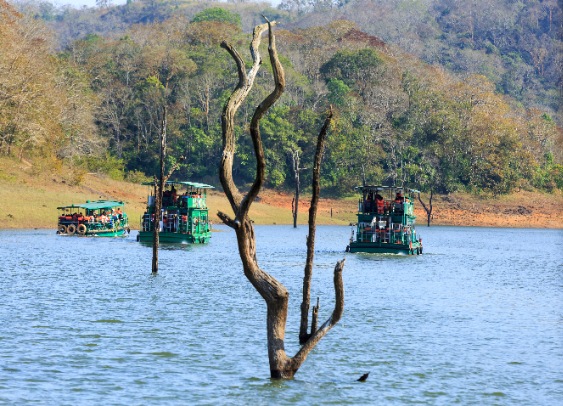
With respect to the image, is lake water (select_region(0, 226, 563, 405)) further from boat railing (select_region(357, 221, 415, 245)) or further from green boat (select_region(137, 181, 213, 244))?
green boat (select_region(137, 181, 213, 244))

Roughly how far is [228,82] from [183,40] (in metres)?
20.3

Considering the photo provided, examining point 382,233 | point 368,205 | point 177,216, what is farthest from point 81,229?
point 382,233

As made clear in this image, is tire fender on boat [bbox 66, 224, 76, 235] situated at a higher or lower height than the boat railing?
lower

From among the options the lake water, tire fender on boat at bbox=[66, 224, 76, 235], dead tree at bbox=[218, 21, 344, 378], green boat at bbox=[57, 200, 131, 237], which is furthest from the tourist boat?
dead tree at bbox=[218, 21, 344, 378]

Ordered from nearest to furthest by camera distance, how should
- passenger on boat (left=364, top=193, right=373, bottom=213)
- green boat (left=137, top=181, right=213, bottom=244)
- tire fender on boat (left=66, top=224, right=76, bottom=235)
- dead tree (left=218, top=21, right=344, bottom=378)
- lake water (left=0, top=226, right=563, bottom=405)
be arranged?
dead tree (left=218, top=21, right=344, bottom=378), lake water (left=0, top=226, right=563, bottom=405), passenger on boat (left=364, top=193, right=373, bottom=213), green boat (left=137, top=181, right=213, bottom=244), tire fender on boat (left=66, top=224, right=76, bottom=235)

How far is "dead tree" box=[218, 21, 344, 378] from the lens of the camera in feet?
69.2

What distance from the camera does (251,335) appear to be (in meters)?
30.9

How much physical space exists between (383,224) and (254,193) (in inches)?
1758

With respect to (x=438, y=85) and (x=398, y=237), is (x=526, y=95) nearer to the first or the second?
(x=438, y=85)

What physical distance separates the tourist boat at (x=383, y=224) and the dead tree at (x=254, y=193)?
41.5 m

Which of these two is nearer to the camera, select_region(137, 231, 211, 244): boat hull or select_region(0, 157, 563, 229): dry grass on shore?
select_region(137, 231, 211, 244): boat hull

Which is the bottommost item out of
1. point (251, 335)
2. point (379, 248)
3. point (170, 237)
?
point (251, 335)

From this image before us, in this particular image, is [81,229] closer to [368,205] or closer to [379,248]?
[368,205]

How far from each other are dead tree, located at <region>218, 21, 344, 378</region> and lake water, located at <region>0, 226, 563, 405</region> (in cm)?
175
